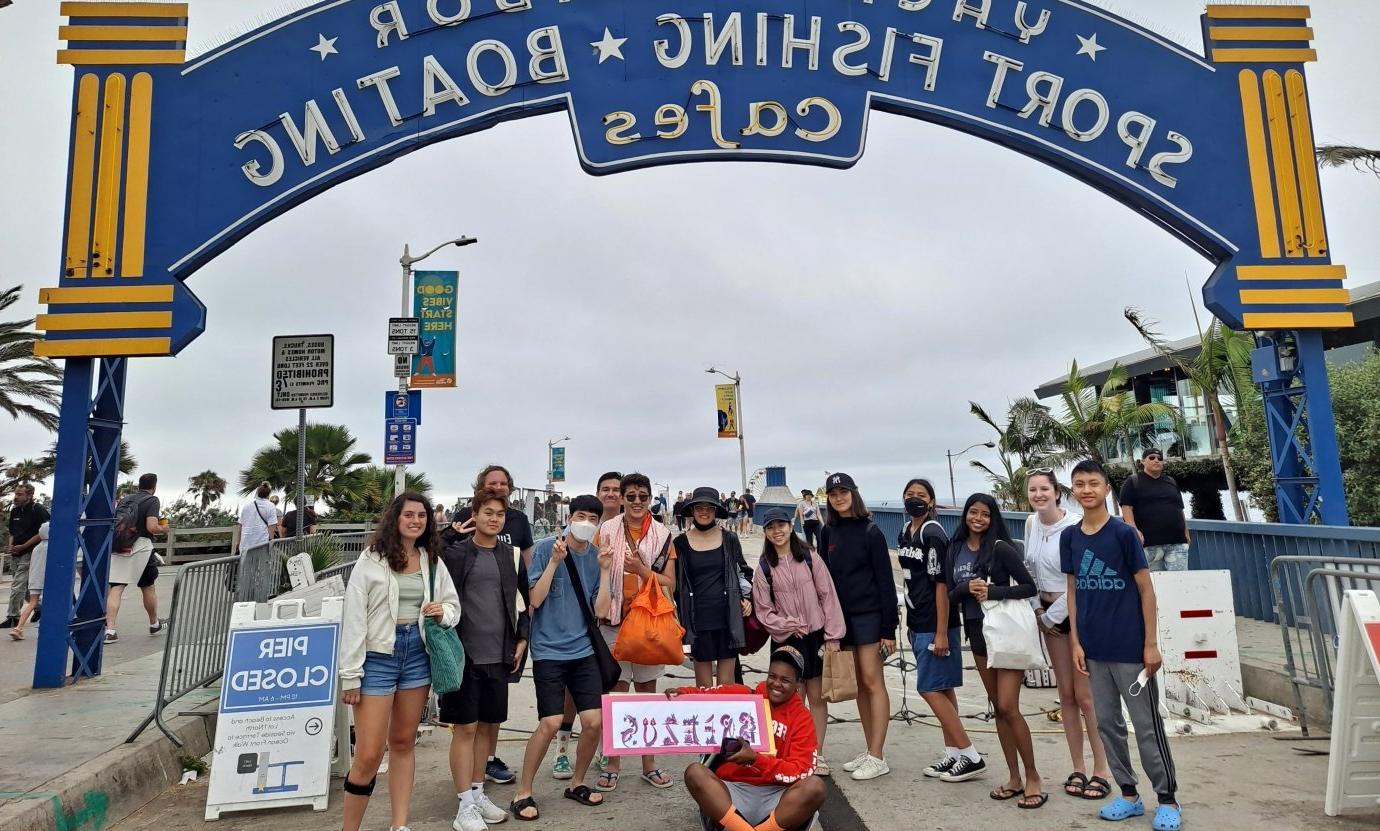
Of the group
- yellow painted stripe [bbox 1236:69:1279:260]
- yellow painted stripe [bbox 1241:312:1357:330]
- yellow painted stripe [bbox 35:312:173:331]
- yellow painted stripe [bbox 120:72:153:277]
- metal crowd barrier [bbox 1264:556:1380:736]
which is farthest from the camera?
yellow painted stripe [bbox 1236:69:1279:260]

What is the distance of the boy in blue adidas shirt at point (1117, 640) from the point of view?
4465 millimetres

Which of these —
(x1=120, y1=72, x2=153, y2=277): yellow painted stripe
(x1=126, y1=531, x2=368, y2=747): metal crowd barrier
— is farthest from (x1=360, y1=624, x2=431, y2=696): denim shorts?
(x1=120, y1=72, x2=153, y2=277): yellow painted stripe

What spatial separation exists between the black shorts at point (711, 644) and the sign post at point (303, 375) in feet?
14.4

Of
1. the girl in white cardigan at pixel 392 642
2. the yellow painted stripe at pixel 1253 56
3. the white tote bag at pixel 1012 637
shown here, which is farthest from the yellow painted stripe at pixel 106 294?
the yellow painted stripe at pixel 1253 56

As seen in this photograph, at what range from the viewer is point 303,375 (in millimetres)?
7996

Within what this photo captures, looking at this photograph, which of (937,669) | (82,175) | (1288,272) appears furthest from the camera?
(1288,272)

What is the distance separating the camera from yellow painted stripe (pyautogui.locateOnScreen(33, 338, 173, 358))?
776cm

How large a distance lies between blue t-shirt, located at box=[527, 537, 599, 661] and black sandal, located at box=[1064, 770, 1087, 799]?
115 inches

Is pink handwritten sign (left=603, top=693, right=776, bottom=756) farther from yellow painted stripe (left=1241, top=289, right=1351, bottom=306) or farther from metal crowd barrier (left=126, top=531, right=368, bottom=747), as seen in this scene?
yellow painted stripe (left=1241, top=289, right=1351, bottom=306)

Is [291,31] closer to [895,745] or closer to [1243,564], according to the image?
[895,745]

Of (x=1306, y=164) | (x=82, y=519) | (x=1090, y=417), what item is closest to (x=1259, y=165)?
(x=1306, y=164)

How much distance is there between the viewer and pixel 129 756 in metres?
5.33

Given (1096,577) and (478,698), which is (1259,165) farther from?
(478,698)

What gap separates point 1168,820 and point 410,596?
161 inches
